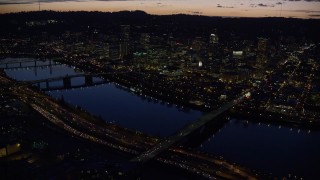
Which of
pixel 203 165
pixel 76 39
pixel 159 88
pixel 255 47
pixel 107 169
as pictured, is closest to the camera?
pixel 107 169

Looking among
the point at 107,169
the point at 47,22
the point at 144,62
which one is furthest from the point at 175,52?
the point at 107,169

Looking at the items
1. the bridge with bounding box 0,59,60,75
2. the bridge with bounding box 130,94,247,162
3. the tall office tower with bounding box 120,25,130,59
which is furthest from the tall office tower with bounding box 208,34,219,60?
the bridge with bounding box 130,94,247,162

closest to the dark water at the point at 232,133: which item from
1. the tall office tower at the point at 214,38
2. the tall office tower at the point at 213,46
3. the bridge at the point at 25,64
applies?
the bridge at the point at 25,64

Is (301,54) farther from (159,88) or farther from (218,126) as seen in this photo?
(218,126)

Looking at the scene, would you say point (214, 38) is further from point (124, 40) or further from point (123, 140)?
point (123, 140)

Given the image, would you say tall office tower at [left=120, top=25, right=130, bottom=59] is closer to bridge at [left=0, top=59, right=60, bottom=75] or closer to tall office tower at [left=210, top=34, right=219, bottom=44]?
bridge at [left=0, top=59, right=60, bottom=75]

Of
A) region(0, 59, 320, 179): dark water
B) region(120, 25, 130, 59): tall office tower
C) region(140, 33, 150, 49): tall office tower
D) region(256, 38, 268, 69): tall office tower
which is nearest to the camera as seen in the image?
region(0, 59, 320, 179): dark water

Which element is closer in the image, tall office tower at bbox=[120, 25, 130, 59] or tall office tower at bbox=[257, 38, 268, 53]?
tall office tower at bbox=[120, 25, 130, 59]
